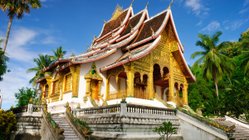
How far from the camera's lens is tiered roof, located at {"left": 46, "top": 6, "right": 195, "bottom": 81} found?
1639 cm

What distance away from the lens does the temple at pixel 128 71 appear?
52.4 feet

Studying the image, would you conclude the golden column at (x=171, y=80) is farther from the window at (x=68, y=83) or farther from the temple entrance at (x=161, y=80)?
the window at (x=68, y=83)

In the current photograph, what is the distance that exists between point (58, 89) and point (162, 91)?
9.78 m

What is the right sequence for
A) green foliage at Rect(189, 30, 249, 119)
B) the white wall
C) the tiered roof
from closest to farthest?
the tiered roof < the white wall < green foliage at Rect(189, 30, 249, 119)

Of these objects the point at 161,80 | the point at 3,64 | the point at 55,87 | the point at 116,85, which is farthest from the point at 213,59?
the point at 3,64

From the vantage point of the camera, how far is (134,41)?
19984mm

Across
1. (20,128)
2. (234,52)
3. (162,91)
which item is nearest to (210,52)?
(162,91)

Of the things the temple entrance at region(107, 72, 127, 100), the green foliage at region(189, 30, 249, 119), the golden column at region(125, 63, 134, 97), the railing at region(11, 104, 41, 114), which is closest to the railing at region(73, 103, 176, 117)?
the railing at region(11, 104, 41, 114)

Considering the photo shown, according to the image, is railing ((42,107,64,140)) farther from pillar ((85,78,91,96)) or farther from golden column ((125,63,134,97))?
golden column ((125,63,134,97))

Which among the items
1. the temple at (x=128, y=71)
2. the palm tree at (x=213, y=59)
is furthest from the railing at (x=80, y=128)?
the palm tree at (x=213, y=59)

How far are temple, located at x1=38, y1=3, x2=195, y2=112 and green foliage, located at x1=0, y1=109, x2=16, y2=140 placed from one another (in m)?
3.38

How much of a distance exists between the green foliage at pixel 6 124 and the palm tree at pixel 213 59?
2118cm

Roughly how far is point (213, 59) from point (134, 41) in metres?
12.2

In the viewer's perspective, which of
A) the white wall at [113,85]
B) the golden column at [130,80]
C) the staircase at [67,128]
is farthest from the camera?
the white wall at [113,85]
